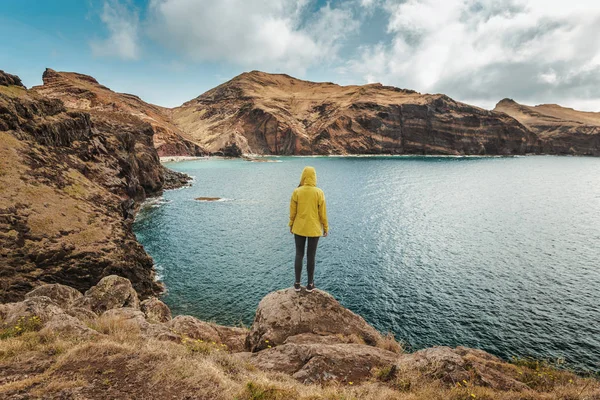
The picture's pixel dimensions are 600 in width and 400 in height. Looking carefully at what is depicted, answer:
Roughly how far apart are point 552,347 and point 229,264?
28.7 meters

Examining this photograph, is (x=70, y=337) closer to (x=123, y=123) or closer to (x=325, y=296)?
(x=325, y=296)

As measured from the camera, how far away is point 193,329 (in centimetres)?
1342

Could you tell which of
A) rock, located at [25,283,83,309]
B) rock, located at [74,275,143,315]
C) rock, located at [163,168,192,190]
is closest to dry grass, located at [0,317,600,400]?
rock, located at [25,283,83,309]

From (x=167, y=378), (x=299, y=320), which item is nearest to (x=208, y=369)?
(x=167, y=378)

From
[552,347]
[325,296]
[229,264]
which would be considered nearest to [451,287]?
[552,347]

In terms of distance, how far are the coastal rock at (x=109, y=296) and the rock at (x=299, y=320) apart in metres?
9.28

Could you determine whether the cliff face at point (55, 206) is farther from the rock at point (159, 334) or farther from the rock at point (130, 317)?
the rock at point (159, 334)

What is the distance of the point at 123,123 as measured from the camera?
7994 centimetres

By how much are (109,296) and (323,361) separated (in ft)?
47.9

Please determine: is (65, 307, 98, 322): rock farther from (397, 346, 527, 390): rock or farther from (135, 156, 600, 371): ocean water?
(135, 156, 600, 371): ocean water

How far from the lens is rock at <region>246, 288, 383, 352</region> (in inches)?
511

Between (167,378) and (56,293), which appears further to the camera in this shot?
(56,293)

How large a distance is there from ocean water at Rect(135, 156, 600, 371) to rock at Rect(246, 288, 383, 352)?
983 cm

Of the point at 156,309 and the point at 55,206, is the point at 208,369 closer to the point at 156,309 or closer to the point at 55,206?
the point at 156,309
